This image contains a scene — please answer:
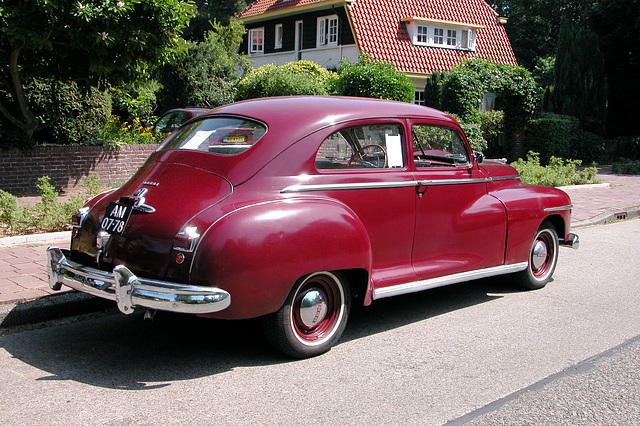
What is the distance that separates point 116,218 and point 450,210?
8.97 ft

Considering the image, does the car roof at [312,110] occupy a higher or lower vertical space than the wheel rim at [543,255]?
higher

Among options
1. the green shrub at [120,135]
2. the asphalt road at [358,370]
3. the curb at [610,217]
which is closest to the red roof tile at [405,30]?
the green shrub at [120,135]

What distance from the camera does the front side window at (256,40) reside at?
3238 cm

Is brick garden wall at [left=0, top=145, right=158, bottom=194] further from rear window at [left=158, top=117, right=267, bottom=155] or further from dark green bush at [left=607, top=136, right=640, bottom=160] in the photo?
dark green bush at [left=607, top=136, right=640, bottom=160]

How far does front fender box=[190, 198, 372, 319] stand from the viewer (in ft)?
12.4

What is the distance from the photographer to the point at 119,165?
12.1m

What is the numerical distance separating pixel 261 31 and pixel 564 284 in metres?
28.3

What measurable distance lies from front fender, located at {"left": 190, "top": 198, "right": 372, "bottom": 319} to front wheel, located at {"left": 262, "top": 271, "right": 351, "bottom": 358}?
5.7 inches

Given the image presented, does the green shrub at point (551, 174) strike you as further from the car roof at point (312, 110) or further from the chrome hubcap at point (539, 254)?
the car roof at point (312, 110)

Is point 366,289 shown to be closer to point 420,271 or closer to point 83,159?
point 420,271

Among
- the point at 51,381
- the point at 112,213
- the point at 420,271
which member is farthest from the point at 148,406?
the point at 420,271

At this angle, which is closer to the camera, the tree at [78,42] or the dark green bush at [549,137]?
the tree at [78,42]

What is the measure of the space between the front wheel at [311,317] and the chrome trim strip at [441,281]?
341 mm

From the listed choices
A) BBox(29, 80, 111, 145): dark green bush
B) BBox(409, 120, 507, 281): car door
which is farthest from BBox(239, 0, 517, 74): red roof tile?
BBox(409, 120, 507, 281): car door
